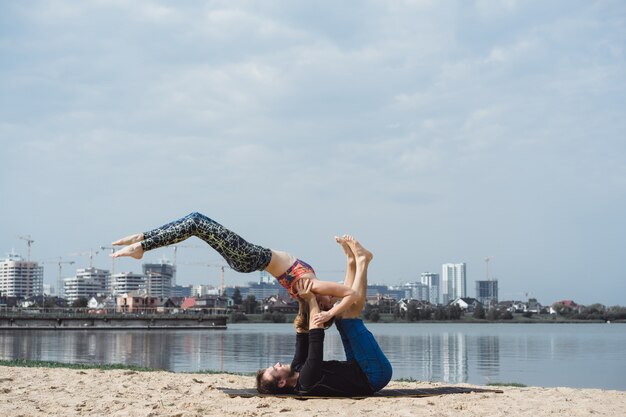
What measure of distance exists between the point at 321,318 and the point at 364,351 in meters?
0.77

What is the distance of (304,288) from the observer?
8.86 m

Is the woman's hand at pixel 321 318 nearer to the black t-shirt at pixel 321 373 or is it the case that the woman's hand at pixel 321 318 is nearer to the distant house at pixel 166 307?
the black t-shirt at pixel 321 373

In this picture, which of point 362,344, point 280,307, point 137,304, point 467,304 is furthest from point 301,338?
point 467,304

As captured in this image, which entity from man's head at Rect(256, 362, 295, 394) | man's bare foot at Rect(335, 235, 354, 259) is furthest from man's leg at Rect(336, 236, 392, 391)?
man's head at Rect(256, 362, 295, 394)

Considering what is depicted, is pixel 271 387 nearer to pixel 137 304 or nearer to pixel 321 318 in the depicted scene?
pixel 321 318

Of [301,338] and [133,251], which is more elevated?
[133,251]

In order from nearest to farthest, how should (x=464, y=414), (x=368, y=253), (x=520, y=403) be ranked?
(x=464, y=414) < (x=520, y=403) < (x=368, y=253)

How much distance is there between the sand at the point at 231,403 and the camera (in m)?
7.80

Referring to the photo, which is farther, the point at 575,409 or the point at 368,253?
the point at 368,253

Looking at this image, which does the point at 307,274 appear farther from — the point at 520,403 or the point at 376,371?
the point at 520,403

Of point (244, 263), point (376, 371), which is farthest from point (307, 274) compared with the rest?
point (376, 371)

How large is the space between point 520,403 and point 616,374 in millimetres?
17319

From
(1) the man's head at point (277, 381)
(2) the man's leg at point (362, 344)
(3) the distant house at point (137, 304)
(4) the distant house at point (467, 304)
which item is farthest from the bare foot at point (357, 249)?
(4) the distant house at point (467, 304)

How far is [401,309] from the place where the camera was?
16625cm
